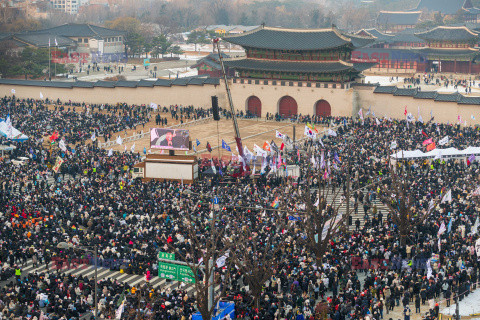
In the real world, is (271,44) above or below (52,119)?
above

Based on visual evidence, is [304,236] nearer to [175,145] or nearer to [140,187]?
[140,187]

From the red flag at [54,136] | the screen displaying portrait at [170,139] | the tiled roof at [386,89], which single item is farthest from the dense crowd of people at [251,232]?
the tiled roof at [386,89]

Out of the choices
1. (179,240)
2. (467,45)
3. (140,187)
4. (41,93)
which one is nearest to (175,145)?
(140,187)

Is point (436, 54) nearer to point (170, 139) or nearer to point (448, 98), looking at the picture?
point (448, 98)

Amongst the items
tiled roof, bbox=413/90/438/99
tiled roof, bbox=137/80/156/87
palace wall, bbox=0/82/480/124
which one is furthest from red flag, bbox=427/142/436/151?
tiled roof, bbox=137/80/156/87

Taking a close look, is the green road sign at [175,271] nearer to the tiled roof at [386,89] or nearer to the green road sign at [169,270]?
the green road sign at [169,270]

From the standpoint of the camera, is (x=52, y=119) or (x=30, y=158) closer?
(x=30, y=158)

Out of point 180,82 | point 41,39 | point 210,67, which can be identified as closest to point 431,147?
point 180,82

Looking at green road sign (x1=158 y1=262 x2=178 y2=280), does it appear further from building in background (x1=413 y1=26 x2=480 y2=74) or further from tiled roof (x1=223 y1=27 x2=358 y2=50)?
building in background (x1=413 y1=26 x2=480 y2=74)
